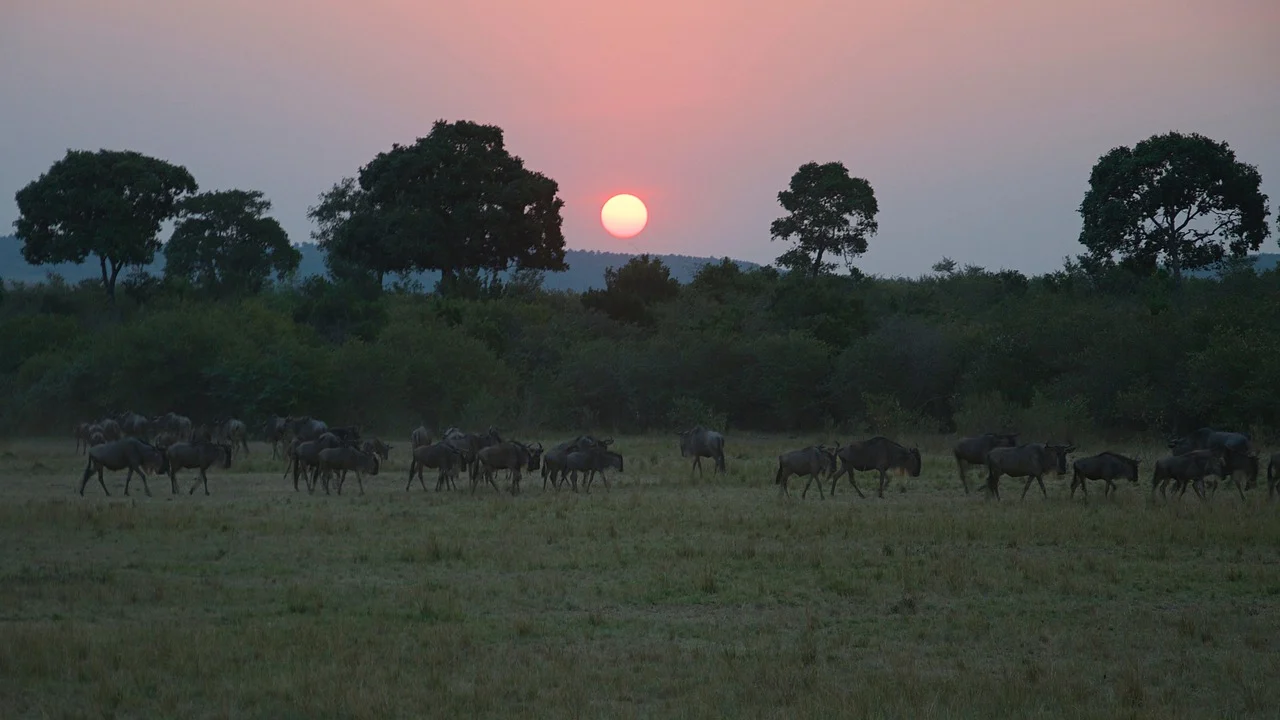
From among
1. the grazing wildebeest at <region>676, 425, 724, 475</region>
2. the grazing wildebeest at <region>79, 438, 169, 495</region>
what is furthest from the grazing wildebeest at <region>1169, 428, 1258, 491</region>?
the grazing wildebeest at <region>79, 438, 169, 495</region>

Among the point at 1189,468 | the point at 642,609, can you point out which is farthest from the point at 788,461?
the point at 642,609

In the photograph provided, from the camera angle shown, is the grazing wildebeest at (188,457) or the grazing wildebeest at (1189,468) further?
the grazing wildebeest at (188,457)

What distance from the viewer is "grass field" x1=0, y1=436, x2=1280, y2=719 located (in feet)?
31.6

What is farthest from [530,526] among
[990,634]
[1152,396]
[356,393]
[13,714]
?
[356,393]

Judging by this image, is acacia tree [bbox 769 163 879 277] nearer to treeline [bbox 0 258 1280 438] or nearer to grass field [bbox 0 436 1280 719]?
treeline [bbox 0 258 1280 438]

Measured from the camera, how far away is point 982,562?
15.3 m

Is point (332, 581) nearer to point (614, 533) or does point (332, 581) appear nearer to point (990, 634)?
point (614, 533)

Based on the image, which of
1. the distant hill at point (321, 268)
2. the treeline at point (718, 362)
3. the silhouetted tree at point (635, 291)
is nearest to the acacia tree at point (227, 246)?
the treeline at point (718, 362)

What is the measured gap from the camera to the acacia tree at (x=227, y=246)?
6756 centimetres

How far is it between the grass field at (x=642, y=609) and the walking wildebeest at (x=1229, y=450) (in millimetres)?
1054

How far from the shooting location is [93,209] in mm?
60562

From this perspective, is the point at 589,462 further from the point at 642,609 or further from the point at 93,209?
the point at 93,209

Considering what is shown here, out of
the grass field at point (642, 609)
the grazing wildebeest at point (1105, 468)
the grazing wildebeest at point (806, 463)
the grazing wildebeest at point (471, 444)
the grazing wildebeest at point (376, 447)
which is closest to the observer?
the grass field at point (642, 609)

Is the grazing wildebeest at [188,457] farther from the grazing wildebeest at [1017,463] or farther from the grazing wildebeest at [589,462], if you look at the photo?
the grazing wildebeest at [1017,463]
